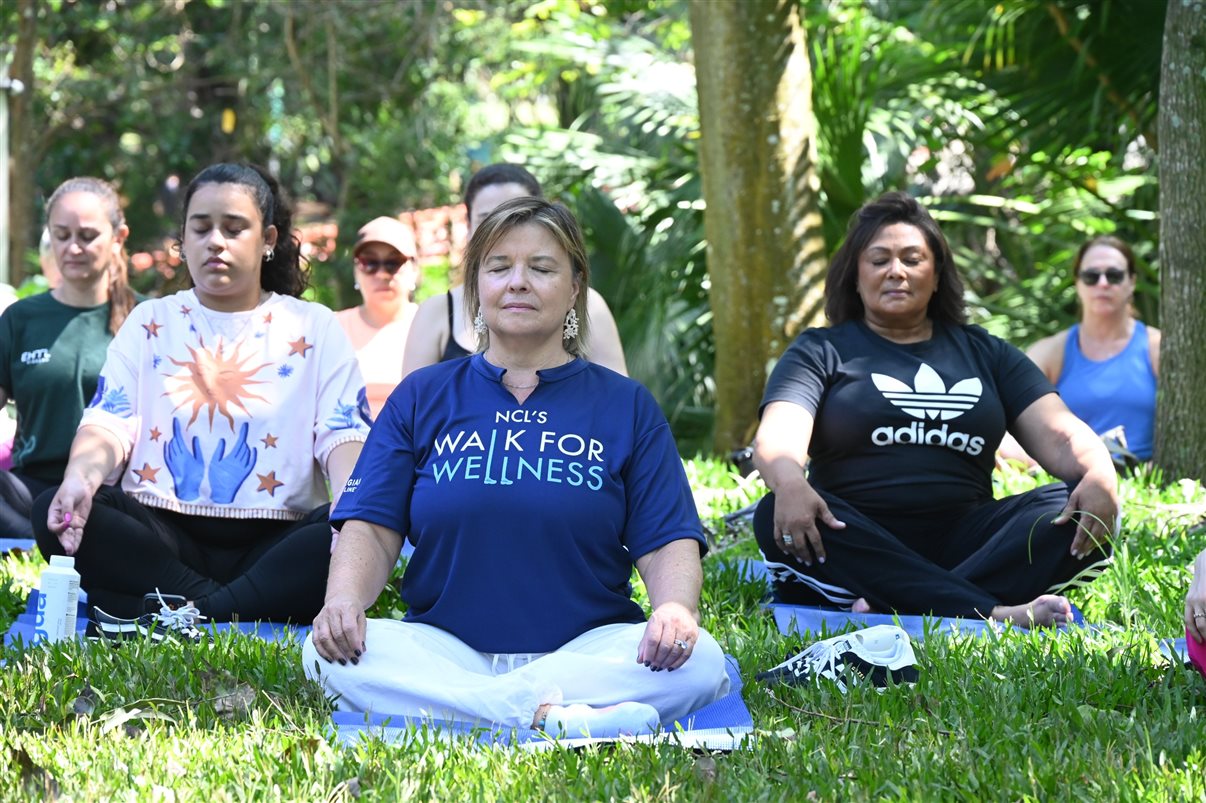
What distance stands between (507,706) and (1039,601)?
6.23ft

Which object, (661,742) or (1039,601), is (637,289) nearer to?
(1039,601)

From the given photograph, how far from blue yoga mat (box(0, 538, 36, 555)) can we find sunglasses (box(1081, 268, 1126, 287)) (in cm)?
547

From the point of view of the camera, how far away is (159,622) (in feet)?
15.2

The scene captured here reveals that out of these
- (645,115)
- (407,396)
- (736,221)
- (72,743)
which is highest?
(645,115)

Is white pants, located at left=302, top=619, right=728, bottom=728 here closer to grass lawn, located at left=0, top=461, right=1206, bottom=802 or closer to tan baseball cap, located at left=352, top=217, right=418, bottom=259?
grass lawn, located at left=0, top=461, right=1206, bottom=802

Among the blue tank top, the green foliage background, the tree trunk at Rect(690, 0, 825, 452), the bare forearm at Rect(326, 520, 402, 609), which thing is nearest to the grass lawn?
the bare forearm at Rect(326, 520, 402, 609)

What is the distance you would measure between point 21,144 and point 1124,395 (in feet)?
43.8

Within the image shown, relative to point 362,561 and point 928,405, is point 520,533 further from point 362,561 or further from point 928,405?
point 928,405

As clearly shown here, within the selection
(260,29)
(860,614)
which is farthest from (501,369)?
(260,29)

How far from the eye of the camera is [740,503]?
679cm

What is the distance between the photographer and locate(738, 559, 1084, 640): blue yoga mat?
4516mm

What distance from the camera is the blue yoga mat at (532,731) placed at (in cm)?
332

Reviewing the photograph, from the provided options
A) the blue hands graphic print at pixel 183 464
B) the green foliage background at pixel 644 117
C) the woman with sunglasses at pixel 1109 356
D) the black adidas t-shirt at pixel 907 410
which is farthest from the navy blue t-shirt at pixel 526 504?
the green foliage background at pixel 644 117

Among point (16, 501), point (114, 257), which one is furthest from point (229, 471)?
point (16, 501)
